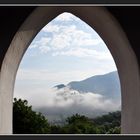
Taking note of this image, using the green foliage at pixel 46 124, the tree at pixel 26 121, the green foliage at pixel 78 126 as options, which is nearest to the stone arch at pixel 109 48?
the green foliage at pixel 46 124

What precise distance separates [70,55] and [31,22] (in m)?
12.0

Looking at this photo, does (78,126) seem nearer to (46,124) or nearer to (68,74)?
(46,124)

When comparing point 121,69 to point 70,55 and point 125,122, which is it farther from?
point 70,55

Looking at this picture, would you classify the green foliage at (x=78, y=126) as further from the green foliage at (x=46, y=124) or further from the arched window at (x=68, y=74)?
the arched window at (x=68, y=74)

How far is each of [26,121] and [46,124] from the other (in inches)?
28.7

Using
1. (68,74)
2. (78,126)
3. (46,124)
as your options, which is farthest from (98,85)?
(46,124)

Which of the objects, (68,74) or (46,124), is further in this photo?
(68,74)

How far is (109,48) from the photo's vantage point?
13.5 feet

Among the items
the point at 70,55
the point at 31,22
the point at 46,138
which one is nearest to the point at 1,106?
the point at 31,22

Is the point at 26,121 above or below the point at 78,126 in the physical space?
above

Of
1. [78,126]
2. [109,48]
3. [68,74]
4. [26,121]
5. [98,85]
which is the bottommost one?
[78,126]

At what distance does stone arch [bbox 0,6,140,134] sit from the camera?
3.57 metres

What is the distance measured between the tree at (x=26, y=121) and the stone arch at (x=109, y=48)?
6.00 meters

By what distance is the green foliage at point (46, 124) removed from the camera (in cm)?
1006
